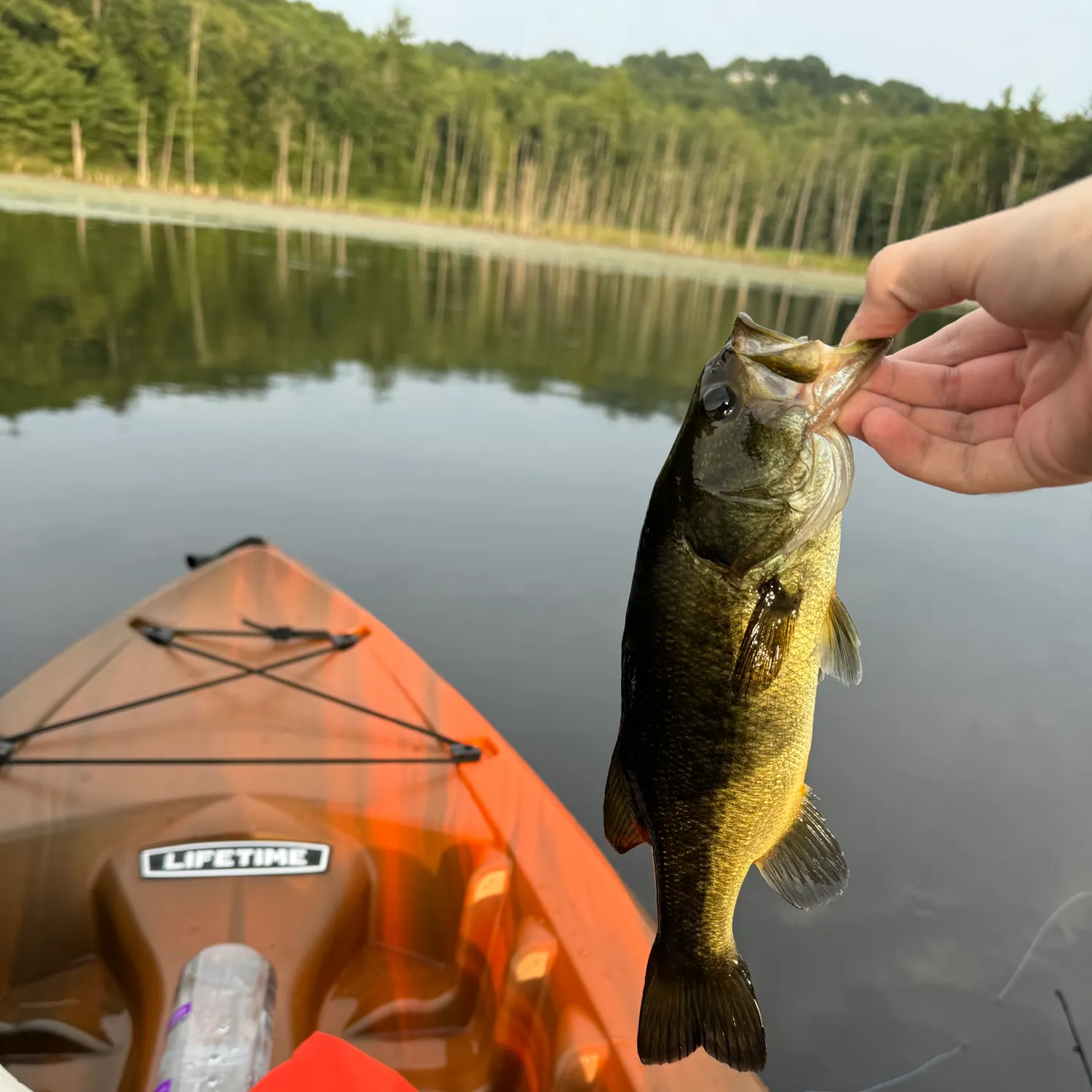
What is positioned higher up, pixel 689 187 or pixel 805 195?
pixel 805 195

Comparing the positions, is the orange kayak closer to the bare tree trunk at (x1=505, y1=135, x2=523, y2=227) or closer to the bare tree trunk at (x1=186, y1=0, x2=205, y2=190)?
the bare tree trunk at (x1=186, y1=0, x2=205, y2=190)

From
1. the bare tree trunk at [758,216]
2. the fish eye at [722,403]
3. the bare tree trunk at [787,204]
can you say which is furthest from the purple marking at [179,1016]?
the bare tree trunk at [787,204]

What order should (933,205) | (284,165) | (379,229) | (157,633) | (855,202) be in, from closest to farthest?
(157,633), (379,229), (284,165), (933,205), (855,202)

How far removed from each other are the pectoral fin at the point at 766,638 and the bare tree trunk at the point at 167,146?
176 ft

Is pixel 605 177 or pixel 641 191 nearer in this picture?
pixel 641 191

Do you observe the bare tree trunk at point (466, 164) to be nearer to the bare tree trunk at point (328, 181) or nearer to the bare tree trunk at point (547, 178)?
Answer: the bare tree trunk at point (547, 178)

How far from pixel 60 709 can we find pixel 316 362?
9.93 m

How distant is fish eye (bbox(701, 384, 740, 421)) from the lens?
1.27 m

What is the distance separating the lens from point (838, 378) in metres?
1.25

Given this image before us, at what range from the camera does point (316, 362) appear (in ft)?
39.5

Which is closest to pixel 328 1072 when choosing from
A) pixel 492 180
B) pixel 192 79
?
pixel 192 79

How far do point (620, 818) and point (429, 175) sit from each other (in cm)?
6577

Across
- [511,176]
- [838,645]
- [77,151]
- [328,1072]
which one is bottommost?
[328,1072]

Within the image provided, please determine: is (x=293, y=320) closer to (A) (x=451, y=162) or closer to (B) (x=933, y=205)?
(B) (x=933, y=205)
